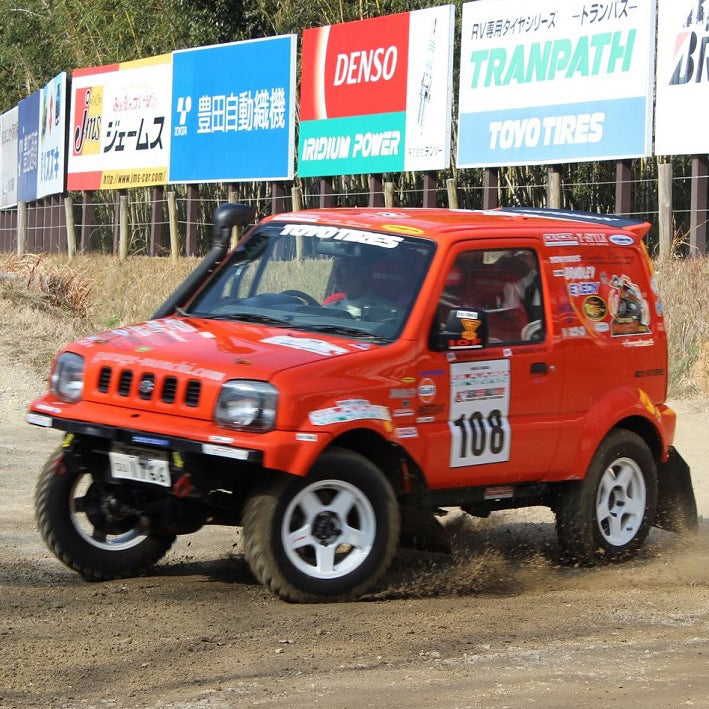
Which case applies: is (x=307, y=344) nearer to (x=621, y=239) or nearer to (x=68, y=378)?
(x=68, y=378)

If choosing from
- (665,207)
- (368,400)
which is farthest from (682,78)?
(368,400)

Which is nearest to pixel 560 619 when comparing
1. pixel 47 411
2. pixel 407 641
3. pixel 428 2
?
pixel 407 641

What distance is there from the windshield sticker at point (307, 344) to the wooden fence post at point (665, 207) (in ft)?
32.9

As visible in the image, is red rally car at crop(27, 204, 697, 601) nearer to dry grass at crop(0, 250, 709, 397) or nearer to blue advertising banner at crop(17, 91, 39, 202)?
dry grass at crop(0, 250, 709, 397)

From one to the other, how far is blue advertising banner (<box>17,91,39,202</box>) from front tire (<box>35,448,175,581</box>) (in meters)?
32.6

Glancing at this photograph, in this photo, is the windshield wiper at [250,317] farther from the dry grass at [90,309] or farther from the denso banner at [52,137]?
the denso banner at [52,137]

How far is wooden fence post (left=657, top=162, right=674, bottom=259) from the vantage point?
52.5 ft

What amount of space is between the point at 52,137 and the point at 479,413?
3018cm

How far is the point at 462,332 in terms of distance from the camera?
6.89m

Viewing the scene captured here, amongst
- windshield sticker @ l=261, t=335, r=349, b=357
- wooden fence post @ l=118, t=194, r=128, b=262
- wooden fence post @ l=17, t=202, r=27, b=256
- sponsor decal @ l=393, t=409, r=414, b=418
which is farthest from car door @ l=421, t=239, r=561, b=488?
wooden fence post @ l=17, t=202, r=27, b=256

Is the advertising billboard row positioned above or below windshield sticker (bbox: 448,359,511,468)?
above

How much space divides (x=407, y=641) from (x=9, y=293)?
12.6 meters

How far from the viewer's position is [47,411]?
22.5ft

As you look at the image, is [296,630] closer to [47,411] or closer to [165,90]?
[47,411]
